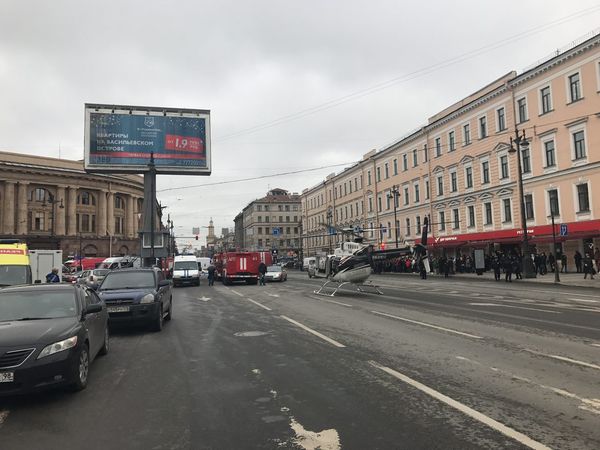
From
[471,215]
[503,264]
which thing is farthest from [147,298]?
[471,215]

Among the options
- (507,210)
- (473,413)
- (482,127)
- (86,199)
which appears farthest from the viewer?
(86,199)

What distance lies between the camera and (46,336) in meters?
5.92

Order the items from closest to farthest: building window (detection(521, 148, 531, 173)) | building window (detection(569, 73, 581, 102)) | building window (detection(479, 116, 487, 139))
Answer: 1. building window (detection(569, 73, 581, 102))
2. building window (detection(521, 148, 531, 173))
3. building window (detection(479, 116, 487, 139))

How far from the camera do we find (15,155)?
7475cm

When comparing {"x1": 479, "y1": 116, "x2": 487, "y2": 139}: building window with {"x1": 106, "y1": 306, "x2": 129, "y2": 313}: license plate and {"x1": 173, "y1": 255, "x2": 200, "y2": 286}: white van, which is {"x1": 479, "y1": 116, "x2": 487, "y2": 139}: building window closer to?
{"x1": 173, "y1": 255, "x2": 200, "y2": 286}: white van

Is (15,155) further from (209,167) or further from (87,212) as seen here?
(209,167)

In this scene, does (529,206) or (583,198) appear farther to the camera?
(529,206)

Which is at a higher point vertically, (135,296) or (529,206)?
(529,206)

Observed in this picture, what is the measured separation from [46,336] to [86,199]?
86.5m

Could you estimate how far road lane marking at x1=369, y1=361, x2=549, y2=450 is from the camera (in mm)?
4355

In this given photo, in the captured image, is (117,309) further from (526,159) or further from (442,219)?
(442,219)

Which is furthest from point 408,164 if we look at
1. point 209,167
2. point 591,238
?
point 209,167

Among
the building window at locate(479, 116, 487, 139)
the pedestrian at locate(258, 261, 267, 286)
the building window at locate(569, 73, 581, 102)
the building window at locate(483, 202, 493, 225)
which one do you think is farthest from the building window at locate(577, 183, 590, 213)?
the pedestrian at locate(258, 261, 267, 286)

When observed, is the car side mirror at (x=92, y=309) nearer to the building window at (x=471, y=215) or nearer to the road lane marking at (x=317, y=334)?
the road lane marking at (x=317, y=334)
